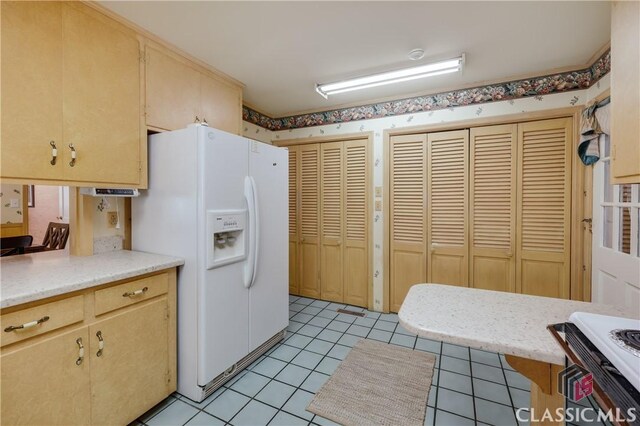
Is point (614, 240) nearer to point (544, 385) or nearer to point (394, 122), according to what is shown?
point (544, 385)

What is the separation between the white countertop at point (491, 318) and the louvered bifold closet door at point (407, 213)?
1637 millimetres

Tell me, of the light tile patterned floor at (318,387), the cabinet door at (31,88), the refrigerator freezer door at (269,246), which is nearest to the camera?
the cabinet door at (31,88)

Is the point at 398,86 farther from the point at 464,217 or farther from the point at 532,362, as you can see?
the point at 532,362

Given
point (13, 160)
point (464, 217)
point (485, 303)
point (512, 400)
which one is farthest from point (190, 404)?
point (464, 217)

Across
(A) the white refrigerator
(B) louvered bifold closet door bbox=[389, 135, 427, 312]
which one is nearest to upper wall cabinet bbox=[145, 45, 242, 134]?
(A) the white refrigerator

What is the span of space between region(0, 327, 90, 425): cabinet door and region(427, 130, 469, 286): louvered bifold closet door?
2885 mm

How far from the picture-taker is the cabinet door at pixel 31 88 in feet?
4.48

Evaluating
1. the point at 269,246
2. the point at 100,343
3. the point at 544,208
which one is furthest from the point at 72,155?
the point at 544,208

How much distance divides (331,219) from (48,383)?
2709mm

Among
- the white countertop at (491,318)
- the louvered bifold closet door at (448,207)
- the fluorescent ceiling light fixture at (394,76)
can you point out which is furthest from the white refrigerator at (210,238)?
the louvered bifold closet door at (448,207)

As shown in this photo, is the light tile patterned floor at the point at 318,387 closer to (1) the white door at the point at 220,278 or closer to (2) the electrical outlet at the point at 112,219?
(1) the white door at the point at 220,278

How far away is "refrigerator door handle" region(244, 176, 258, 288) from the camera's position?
2.09m

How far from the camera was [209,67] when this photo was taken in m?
2.35

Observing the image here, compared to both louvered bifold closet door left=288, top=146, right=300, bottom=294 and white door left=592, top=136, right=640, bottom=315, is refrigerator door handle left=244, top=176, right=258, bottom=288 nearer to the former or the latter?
louvered bifold closet door left=288, top=146, right=300, bottom=294
